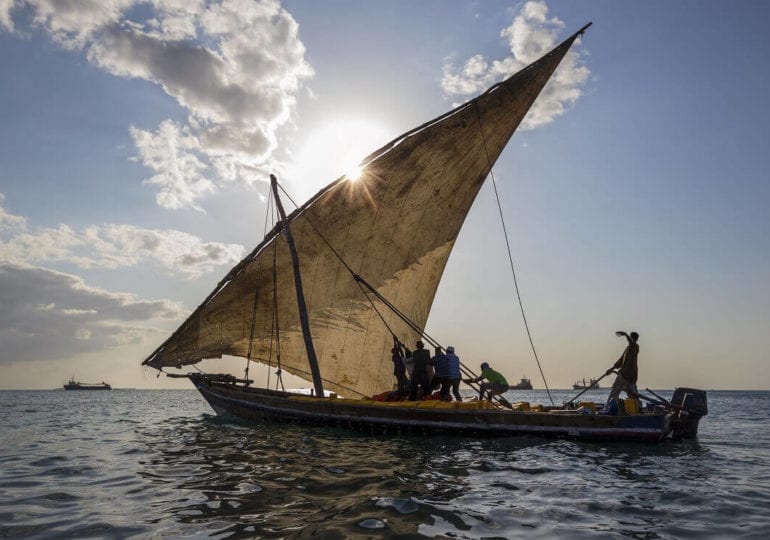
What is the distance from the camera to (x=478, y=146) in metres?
18.6

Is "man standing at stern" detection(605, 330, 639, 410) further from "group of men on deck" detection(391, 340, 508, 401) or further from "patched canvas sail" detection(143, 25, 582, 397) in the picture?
"patched canvas sail" detection(143, 25, 582, 397)

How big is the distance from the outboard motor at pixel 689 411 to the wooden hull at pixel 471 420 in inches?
2.3

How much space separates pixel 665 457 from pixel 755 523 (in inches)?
228

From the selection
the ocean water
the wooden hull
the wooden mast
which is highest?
the wooden mast

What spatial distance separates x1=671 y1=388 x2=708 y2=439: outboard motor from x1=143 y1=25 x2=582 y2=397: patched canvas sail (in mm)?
10178

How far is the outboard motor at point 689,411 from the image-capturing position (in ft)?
45.6

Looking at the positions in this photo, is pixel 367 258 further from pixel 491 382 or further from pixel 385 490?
pixel 385 490

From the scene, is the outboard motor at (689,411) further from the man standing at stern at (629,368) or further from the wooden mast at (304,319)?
the wooden mast at (304,319)

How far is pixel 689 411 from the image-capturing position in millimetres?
13984

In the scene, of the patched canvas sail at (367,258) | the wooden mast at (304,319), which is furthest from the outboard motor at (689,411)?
the wooden mast at (304,319)

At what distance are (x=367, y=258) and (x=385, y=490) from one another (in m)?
12.1

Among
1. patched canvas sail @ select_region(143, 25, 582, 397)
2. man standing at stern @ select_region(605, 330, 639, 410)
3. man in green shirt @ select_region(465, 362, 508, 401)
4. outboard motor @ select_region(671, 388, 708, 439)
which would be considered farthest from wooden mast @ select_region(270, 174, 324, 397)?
outboard motor @ select_region(671, 388, 708, 439)

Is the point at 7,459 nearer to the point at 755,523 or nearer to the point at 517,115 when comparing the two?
the point at 755,523

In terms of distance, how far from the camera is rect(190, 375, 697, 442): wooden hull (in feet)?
43.5
